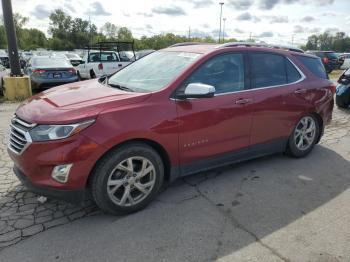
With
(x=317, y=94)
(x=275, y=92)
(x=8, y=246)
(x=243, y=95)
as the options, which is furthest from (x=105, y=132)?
(x=317, y=94)

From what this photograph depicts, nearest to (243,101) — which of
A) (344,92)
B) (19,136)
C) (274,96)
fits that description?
(274,96)

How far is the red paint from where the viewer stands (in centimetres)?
302

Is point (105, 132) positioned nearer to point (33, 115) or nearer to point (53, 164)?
point (53, 164)

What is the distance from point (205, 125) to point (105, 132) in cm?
121

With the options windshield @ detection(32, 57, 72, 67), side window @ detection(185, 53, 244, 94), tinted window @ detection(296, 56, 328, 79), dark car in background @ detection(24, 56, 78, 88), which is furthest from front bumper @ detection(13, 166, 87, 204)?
windshield @ detection(32, 57, 72, 67)

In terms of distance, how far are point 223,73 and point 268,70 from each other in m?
0.84

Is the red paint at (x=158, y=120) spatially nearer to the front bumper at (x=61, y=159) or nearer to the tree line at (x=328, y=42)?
the front bumper at (x=61, y=159)

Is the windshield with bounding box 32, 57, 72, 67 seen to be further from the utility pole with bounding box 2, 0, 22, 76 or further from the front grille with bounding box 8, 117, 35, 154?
the front grille with bounding box 8, 117, 35, 154

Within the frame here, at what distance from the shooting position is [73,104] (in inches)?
129

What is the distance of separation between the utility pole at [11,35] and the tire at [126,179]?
8298 millimetres

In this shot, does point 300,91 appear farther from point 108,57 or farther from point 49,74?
point 108,57

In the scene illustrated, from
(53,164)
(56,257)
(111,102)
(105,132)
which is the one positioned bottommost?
(56,257)

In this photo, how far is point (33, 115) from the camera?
10.5 feet

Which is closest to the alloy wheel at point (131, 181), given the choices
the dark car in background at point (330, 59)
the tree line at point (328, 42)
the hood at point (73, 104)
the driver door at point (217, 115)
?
the driver door at point (217, 115)
